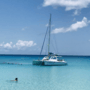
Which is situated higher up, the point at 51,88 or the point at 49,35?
the point at 49,35

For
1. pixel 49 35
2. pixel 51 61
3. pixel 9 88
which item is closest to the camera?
pixel 9 88

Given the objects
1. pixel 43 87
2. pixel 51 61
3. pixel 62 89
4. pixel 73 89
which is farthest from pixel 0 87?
pixel 51 61

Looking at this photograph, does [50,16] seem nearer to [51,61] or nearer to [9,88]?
[51,61]

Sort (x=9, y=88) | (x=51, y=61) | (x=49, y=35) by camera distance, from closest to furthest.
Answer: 1. (x=9, y=88)
2. (x=51, y=61)
3. (x=49, y=35)

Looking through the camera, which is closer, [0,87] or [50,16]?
[0,87]

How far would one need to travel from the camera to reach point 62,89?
71.2 ft

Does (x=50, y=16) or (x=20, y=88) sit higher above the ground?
(x=50, y=16)

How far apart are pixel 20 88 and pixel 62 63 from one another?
3297cm

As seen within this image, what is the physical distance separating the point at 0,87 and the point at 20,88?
2.92 meters

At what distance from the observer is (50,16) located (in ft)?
186

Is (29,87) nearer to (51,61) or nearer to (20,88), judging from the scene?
(20,88)

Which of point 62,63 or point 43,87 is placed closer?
point 43,87

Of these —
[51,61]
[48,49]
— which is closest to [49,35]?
[48,49]

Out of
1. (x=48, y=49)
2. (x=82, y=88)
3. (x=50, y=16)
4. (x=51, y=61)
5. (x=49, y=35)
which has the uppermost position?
(x=50, y=16)
